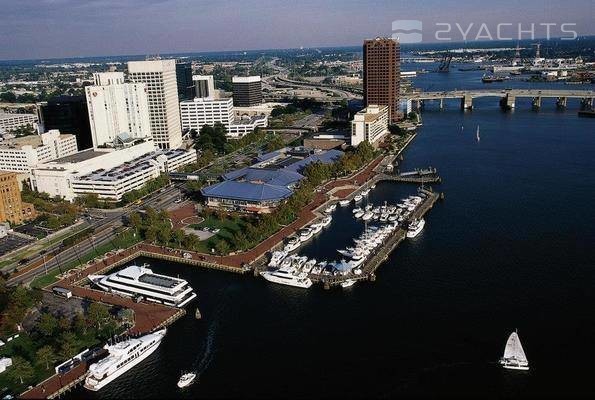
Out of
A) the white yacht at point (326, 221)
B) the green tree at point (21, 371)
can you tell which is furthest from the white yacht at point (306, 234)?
the green tree at point (21, 371)

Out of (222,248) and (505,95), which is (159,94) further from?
(505,95)

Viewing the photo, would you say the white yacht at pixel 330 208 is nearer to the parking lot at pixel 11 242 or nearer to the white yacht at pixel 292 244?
the white yacht at pixel 292 244

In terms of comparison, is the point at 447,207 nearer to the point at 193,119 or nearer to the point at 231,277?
the point at 231,277

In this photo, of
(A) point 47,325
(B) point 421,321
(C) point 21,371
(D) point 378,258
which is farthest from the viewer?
(D) point 378,258

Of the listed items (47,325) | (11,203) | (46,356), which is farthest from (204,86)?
(46,356)

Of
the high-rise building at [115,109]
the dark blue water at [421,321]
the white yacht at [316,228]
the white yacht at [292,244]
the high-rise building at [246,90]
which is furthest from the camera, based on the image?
the high-rise building at [246,90]

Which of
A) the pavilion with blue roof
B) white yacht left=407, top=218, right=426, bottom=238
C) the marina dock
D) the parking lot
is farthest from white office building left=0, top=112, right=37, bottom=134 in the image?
white yacht left=407, top=218, right=426, bottom=238
